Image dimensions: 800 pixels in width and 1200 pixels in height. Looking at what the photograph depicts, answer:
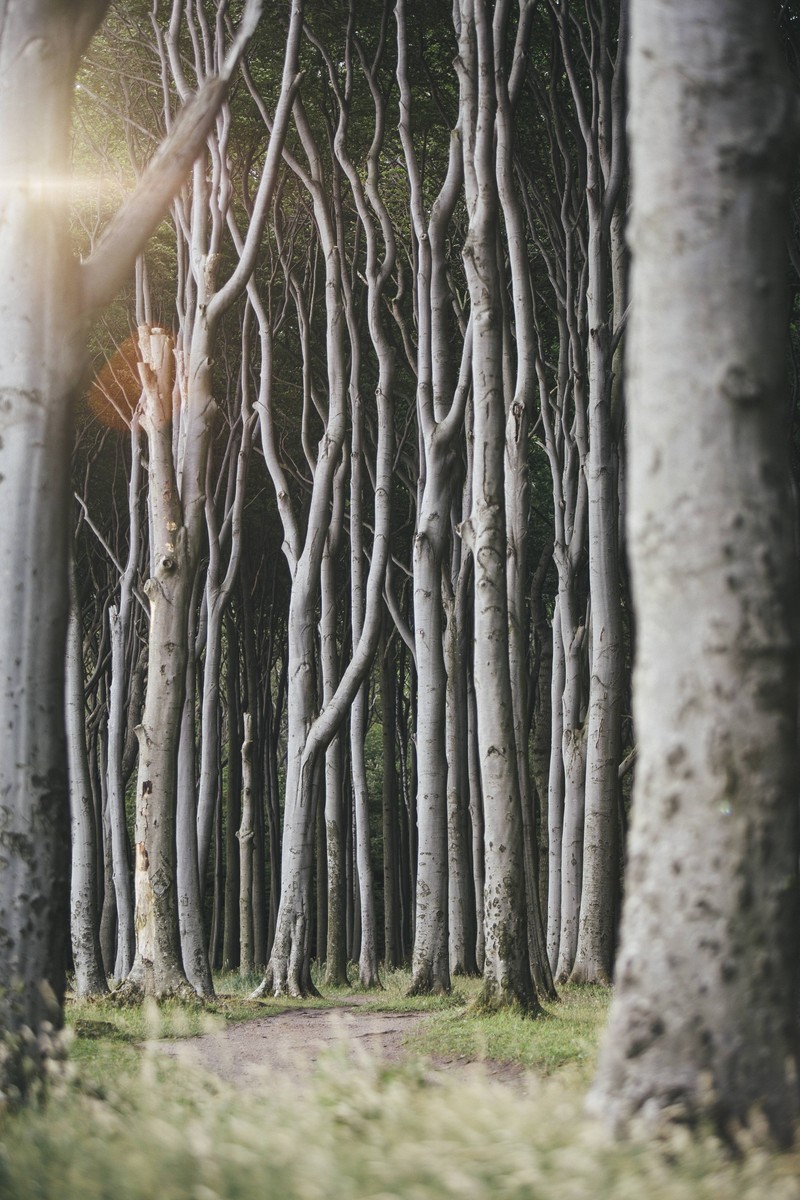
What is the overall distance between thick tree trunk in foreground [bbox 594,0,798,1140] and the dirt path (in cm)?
386

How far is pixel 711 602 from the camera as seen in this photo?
362cm

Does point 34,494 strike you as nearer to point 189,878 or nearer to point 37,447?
point 37,447

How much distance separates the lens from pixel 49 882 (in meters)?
5.26

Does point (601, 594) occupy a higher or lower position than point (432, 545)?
lower

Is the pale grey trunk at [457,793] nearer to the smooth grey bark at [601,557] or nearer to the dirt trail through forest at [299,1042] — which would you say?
the smooth grey bark at [601,557]

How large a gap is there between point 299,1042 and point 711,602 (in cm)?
701

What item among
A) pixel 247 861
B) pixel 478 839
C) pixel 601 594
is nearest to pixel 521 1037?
pixel 601 594

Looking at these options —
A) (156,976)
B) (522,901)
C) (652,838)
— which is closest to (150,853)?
(156,976)

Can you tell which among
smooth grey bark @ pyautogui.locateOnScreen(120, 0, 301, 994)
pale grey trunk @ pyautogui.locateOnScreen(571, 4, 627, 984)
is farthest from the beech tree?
pale grey trunk @ pyautogui.locateOnScreen(571, 4, 627, 984)

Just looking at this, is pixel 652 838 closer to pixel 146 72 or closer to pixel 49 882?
pixel 49 882

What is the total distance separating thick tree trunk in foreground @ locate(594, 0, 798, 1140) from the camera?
11.4ft

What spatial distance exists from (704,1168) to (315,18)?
50.2ft

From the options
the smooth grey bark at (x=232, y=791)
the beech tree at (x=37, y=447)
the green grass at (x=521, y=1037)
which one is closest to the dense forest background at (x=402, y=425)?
the green grass at (x=521, y=1037)

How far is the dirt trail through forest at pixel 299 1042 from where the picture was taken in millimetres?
7496
